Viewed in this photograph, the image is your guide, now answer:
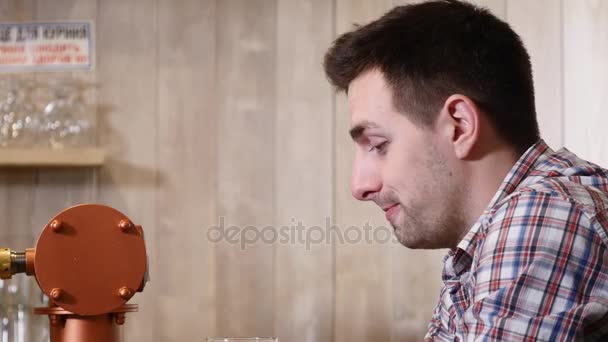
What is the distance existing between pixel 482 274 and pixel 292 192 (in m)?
1.36

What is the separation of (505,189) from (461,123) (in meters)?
0.11

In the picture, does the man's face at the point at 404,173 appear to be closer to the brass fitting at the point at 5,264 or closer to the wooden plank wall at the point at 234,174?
the brass fitting at the point at 5,264

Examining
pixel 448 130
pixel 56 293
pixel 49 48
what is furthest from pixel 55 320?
pixel 49 48

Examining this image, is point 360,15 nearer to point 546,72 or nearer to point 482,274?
point 546,72

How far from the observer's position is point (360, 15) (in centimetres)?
227

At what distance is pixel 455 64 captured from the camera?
45.0 inches

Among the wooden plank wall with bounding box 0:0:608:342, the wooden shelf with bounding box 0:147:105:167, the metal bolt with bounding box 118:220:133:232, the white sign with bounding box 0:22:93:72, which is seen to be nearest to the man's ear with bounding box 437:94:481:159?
the metal bolt with bounding box 118:220:133:232

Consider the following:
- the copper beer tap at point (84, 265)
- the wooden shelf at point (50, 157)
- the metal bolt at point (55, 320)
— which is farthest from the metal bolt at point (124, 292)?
the wooden shelf at point (50, 157)

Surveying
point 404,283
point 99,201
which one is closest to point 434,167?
point 404,283

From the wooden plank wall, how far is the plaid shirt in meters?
1.29

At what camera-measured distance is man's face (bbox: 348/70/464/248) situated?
1.14 metres

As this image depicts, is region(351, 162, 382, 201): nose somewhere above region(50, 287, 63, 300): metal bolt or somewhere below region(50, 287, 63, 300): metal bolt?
above

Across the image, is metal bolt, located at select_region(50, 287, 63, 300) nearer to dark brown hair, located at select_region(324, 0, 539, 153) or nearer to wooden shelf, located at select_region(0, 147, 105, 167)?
dark brown hair, located at select_region(324, 0, 539, 153)
